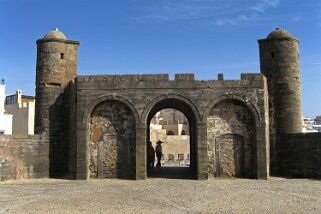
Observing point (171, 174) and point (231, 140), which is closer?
point (231, 140)

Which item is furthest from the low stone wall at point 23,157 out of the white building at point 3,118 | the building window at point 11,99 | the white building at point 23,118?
the building window at point 11,99

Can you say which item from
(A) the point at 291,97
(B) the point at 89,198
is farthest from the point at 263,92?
(B) the point at 89,198

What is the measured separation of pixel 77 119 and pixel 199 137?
5.14 m

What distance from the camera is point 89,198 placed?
→ 1052 centimetres

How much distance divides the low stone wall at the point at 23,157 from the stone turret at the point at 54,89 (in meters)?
0.41

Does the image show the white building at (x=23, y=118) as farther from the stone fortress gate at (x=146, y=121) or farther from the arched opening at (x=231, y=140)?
the arched opening at (x=231, y=140)

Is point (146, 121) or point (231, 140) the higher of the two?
point (146, 121)

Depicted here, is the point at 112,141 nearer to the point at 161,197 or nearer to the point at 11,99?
the point at 161,197

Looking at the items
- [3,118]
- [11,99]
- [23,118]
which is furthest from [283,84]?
[11,99]

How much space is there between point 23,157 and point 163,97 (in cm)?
640

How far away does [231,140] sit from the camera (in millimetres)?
16219

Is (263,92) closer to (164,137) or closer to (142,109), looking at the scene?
(142,109)

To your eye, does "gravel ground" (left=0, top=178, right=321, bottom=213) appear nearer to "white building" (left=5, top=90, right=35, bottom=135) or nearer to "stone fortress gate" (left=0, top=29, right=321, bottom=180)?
"stone fortress gate" (left=0, top=29, right=321, bottom=180)

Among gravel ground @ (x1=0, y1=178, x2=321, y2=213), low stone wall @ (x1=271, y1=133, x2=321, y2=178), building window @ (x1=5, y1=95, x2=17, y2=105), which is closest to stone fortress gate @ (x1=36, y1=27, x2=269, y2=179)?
gravel ground @ (x1=0, y1=178, x2=321, y2=213)
